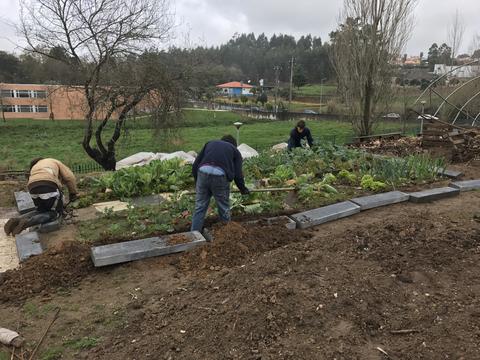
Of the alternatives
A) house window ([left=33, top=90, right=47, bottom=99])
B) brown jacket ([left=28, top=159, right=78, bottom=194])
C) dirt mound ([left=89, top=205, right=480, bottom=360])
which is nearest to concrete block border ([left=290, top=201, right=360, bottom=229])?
dirt mound ([left=89, top=205, right=480, bottom=360])

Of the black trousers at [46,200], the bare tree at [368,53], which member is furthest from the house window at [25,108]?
the black trousers at [46,200]

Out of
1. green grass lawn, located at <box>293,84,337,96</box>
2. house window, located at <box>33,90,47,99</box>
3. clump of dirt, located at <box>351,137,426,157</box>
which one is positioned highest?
green grass lawn, located at <box>293,84,337,96</box>

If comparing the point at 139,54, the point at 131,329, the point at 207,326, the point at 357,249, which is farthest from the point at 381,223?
the point at 139,54

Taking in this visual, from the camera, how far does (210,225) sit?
5.50 metres

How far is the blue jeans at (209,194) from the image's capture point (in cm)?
505

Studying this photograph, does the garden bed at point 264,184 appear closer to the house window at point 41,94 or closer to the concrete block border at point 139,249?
the concrete block border at point 139,249

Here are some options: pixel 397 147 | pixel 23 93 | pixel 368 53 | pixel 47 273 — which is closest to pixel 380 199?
pixel 47 273

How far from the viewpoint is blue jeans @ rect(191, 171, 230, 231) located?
199 inches

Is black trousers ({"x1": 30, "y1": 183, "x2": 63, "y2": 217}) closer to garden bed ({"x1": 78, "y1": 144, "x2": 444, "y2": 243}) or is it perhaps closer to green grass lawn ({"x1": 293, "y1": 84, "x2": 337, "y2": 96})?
garden bed ({"x1": 78, "y1": 144, "x2": 444, "y2": 243})

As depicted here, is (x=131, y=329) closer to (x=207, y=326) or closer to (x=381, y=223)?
(x=207, y=326)

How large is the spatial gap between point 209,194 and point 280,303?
230cm

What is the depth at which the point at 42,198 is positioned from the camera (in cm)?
571

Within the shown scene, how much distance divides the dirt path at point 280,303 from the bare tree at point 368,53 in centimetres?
1185

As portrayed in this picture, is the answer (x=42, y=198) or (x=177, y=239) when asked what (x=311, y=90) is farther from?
(x=177, y=239)
